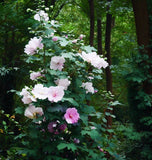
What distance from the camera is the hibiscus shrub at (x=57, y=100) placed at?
1.71m

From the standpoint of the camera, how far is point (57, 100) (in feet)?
5.38

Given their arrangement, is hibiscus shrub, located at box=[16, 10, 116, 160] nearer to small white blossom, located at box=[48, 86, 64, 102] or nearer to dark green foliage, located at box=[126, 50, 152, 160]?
small white blossom, located at box=[48, 86, 64, 102]

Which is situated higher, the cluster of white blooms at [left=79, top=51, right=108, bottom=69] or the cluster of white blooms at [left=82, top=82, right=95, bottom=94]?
the cluster of white blooms at [left=79, top=51, right=108, bottom=69]

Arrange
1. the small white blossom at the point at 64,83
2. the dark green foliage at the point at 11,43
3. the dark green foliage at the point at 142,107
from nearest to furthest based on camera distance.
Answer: the small white blossom at the point at 64,83
the dark green foliage at the point at 11,43
the dark green foliage at the point at 142,107

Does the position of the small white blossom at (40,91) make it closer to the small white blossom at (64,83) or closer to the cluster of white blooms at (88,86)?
the small white blossom at (64,83)

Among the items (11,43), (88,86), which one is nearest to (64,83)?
(88,86)

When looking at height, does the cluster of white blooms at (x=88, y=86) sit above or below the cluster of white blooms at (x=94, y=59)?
below

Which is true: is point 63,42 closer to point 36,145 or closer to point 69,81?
point 69,81

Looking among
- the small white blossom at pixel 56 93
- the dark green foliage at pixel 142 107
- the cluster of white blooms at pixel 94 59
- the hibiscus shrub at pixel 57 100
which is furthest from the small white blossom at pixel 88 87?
the dark green foliage at pixel 142 107

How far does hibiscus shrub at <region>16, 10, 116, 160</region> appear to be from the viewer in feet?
5.60

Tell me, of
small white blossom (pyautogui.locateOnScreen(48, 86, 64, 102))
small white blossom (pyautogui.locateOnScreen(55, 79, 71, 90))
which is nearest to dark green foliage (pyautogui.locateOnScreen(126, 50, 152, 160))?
small white blossom (pyautogui.locateOnScreen(55, 79, 71, 90))

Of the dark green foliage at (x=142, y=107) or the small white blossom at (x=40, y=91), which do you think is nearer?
the small white blossom at (x=40, y=91)

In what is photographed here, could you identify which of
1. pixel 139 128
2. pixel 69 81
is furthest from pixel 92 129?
pixel 139 128

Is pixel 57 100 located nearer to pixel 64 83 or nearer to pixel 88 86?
pixel 64 83
